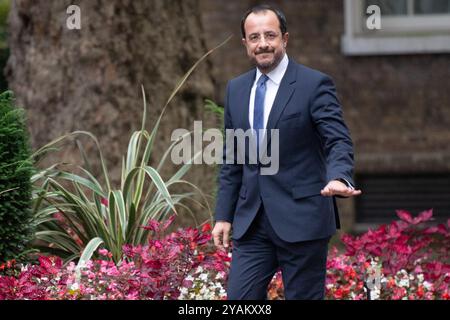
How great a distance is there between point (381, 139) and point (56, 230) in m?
5.84

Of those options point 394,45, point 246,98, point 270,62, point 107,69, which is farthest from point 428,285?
point 394,45

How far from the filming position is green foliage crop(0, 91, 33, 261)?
6.54 m

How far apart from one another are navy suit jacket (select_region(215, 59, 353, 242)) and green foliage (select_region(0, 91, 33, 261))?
169 centimetres

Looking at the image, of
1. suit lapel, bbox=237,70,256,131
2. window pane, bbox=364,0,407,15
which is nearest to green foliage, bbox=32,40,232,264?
suit lapel, bbox=237,70,256,131

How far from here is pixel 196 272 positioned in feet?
21.8

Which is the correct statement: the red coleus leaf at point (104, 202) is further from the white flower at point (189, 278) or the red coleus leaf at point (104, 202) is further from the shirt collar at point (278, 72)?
the shirt collar at point (278, 72)

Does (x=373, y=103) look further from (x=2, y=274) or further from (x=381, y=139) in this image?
(x=2, y=274)

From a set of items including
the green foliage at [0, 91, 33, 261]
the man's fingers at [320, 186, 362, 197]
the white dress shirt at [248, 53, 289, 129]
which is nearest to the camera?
the man's fingers at [320, 186, 362, 197]

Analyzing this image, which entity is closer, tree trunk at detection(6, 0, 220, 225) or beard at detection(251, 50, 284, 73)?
beard at detection(251, 50, 284, 73)

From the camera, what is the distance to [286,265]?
5.32m

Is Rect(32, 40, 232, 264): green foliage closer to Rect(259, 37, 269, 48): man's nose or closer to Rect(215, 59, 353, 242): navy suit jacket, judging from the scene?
Rect(215, 59, 353, 242): navy suit jacket

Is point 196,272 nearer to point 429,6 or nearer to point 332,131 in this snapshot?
point 332,131

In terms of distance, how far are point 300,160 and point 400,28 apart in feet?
24.5

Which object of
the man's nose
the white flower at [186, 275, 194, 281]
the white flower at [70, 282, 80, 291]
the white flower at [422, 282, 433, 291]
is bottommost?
the white flower at [422, 282, 433, 291]
